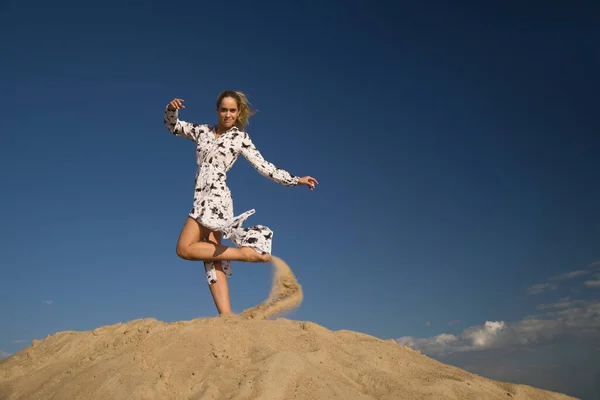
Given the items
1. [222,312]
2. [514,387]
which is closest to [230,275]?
[222,312]

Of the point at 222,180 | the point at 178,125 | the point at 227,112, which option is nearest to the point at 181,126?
the point at 178,125

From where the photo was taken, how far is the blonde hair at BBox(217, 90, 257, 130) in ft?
19.2

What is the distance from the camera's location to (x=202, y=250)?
522cm

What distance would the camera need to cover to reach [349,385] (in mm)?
3746

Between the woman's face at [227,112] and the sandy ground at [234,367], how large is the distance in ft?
7.43

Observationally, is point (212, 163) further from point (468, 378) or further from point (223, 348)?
point (468, 378)

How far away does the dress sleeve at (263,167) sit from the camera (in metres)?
5.35

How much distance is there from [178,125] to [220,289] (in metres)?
2.04

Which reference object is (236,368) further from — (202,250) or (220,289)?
(220,289)

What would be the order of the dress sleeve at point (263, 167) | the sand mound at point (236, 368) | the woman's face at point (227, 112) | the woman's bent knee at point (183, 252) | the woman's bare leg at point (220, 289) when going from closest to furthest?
the sand mound at point (236, 368)
the woman's bent knee at point (183, 252)
the dress sleeve at point (263, 167)
the woman's bare leg at point (220, 289)
the woman's face at point (227, 112)

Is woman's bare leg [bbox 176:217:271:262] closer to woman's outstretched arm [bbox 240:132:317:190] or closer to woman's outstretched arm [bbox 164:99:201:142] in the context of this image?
woman's outstretched arm [bbox 240:132:317:190]

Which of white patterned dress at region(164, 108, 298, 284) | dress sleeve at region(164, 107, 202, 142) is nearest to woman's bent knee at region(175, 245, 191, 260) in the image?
white patterned dress at region(164, 108, 298, 284)

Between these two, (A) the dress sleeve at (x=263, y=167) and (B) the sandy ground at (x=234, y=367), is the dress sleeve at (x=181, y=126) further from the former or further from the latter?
(B) the sandy ground at (x=234, y=367)

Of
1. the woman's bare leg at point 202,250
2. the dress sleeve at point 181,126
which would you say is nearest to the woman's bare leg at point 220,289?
the woman's bare leg at point 202,250
